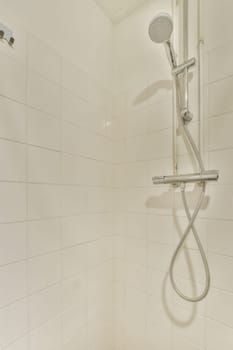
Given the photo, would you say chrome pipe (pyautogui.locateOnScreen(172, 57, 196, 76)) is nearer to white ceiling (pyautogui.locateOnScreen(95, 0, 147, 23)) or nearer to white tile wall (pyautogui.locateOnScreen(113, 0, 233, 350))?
white tile wall (pyautogui.locateOnScreen(113, 0, 233, 350))

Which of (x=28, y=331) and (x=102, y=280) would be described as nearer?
(x=28, y=331)

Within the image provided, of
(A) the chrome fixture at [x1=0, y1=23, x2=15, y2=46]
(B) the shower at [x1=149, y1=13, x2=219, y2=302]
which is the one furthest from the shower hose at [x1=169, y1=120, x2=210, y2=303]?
(A) the chrome fixture at [x1=0, y1=23, x2=15, y2=46]

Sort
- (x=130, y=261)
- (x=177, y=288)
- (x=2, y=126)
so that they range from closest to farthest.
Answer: (x=2, y=126) → (x=177, y=288) → (x=130, y=261)

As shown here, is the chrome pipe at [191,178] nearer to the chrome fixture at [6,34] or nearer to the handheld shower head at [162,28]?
the handheld shower head at [162,28]

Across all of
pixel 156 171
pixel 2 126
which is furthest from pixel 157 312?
pixel 2 126

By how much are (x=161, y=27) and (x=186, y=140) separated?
51cm

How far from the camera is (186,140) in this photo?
3.32 ft

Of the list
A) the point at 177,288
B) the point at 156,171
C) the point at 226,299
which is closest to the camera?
the point at 226,299

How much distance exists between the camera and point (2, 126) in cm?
76

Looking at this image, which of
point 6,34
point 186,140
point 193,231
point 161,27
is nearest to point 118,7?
point 161,27

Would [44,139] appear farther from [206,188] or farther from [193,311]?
[193,311]

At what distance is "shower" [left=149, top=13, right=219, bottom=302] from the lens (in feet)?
2.80

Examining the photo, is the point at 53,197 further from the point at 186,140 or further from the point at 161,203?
the point at 186,140

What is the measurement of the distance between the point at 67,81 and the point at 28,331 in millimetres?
1142
